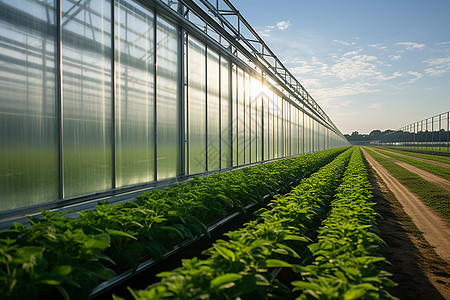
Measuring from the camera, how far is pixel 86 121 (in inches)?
205

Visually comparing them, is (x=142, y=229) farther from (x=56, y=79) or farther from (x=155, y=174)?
(x=155, y=174)

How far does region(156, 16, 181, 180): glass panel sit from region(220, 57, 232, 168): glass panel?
10.2ft

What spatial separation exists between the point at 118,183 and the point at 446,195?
10.6 metres

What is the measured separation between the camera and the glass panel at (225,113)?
35.8ft

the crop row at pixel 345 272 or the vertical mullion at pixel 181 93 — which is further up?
the vertical mullion at pixel 181 93

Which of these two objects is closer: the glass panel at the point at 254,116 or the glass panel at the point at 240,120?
the glass panel at the point at 240,120

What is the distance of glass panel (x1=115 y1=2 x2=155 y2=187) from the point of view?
596 cm

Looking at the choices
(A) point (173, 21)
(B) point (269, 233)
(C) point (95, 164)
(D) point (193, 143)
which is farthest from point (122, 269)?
(A) point (173, 21)

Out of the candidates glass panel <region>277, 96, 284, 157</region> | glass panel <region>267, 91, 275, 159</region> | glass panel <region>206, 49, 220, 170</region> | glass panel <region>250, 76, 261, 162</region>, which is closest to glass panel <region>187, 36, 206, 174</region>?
glass panel <region>206, 49, 220, 170</region>

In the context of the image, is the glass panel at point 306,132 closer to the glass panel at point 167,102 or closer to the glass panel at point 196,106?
the glass panel at point 196,106

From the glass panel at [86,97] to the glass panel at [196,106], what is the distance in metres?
3.17

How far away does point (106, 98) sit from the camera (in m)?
5.62

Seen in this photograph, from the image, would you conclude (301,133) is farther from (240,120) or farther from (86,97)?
(86,97)

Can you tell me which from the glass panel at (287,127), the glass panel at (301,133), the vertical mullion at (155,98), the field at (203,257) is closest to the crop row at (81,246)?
the field at (203,257)
